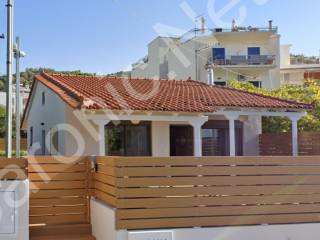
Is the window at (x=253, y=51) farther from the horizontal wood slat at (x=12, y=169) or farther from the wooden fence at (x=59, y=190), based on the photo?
the horizontal wood slat at (x=12, y=169)

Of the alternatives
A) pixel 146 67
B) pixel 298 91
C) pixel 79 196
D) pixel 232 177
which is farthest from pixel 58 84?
pixel 146 67

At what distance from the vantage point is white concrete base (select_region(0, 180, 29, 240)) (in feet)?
27.2

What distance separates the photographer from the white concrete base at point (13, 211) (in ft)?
27.2

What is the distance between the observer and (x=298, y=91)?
29.1 m

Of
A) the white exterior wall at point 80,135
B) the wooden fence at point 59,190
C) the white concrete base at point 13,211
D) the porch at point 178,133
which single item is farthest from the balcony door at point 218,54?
the white concrete base at point 13,211

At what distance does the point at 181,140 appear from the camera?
19125 millimetres

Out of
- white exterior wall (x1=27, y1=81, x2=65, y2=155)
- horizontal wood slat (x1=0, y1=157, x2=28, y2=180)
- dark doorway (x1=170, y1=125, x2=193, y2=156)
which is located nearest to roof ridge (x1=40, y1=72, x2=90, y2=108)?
white exterior wall (x1=27, y1=81, x2=65, y2=155)

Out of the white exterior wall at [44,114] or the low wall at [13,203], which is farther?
the white exterior wall at [44,114]

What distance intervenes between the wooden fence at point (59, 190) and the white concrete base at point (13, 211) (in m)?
0.94

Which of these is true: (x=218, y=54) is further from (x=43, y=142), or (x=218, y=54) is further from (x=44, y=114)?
(x=43, y=142)

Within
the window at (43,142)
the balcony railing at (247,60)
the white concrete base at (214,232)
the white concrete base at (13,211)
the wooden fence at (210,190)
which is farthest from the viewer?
the balcony railing at (247,60)

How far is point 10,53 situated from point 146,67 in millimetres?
40045

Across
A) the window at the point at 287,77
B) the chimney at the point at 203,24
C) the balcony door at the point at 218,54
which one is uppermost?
the chimney at the point at 203,24

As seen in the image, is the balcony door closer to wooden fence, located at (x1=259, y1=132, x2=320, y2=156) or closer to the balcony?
the balcony
